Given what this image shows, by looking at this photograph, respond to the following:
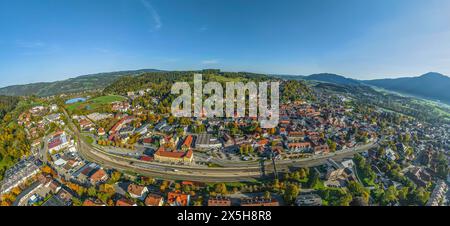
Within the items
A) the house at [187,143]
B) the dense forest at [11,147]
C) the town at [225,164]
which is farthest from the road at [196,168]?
the dense forest at [11,147]

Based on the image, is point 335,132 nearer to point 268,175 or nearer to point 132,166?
point 268,175

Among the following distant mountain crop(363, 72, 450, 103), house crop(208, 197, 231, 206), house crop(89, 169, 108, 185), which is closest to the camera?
house crop(208, 197, 231, 206)

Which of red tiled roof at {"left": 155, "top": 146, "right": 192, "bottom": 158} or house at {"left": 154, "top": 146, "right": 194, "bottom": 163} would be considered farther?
red tiled roof at {"left": 155, "top": 146, "right": 192, "bottom": 158}

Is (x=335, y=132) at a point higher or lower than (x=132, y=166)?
higher

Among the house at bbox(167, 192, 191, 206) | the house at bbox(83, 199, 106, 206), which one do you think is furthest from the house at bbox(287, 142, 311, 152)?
the house at bbox(83, 199, 106, 206)

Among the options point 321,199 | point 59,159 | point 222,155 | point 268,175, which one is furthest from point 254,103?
point 59,159

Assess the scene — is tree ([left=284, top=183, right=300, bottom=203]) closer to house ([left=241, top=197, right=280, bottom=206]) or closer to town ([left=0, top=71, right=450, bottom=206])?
town ([left=0, top=71, right=450, bottom=206])
